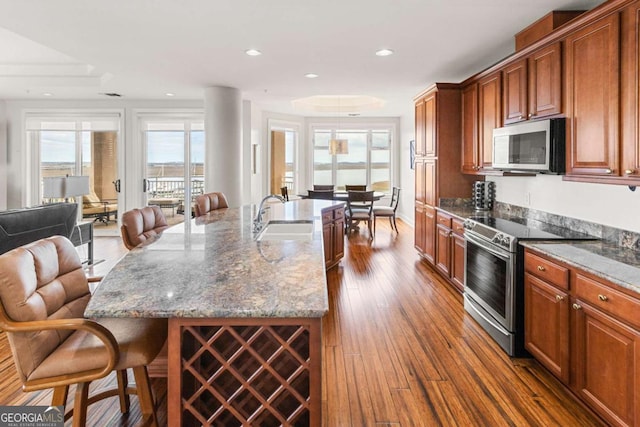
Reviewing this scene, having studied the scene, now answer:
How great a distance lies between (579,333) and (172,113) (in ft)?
24.3

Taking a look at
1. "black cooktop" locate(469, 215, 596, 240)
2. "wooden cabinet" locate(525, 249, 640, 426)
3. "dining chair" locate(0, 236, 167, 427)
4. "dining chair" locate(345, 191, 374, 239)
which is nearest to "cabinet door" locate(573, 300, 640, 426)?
"wooden cabinet" locate(525, 249, 640, 426)

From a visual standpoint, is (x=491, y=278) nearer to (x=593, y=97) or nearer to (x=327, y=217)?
(x=593, y=97)

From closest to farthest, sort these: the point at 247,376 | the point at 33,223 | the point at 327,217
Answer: the point at 247,376 < the point at 33,223 < the point at 327,217

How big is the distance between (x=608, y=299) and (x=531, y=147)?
1.56 m

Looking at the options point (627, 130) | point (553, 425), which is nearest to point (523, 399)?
point (553, 425)

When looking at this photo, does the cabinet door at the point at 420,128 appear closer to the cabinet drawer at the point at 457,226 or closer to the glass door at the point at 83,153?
the cabinet drawer at the point at 457,226

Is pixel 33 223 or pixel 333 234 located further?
pixel 333 234

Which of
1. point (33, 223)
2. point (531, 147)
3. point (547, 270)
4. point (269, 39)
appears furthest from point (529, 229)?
point (33, 223)

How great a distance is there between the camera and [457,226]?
425 cm

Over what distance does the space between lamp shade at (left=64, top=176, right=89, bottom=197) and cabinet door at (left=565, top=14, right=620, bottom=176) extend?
241 inches

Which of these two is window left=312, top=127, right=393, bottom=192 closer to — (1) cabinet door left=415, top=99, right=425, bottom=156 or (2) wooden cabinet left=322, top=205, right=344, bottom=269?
(1) cabinet door left=415, top=99, right=425, bottom=156

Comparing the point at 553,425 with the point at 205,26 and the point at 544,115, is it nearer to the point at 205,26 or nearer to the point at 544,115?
the point at 544,115

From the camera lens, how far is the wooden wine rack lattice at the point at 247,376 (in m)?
1.51

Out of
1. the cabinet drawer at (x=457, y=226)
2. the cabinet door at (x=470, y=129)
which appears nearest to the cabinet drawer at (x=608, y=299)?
the cabinet drawer at (x=457, y=226)
